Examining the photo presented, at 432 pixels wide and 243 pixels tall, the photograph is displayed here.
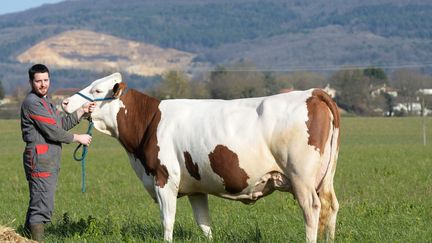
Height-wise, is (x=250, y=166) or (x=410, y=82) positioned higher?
(x=250, y=166)

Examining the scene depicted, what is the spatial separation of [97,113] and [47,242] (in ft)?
5.54

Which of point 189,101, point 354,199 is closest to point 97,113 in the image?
point 189,101

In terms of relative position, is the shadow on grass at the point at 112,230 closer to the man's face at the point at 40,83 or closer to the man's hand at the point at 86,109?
the man's hand at the point at 86,109

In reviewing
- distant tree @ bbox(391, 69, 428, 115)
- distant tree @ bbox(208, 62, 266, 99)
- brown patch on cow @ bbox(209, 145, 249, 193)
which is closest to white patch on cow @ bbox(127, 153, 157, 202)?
brown patch on cow @ bbox(209, 145, 249, 193)

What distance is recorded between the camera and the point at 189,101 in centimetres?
1194

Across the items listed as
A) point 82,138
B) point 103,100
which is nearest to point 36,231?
point 82,138

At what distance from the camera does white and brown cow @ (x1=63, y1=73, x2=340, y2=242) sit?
1070 centimetres

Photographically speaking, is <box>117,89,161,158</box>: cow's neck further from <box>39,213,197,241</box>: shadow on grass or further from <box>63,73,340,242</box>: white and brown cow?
<box>39,213,197,241</box>: shadow on grass

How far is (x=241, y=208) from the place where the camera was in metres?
16.5

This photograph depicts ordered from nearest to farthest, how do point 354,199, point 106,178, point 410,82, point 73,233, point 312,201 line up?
point 312,201, point 73,233, point 354,199, point 106,178, point 410,82

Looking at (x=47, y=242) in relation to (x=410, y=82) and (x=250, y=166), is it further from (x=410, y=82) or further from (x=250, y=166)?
(x=410, y=82)

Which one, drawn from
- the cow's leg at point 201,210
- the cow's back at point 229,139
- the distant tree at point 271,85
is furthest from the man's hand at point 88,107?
the distant tree at point 271,85

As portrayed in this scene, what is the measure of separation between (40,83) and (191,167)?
1.98m

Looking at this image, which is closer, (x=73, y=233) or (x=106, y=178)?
(x=73, y=233)
